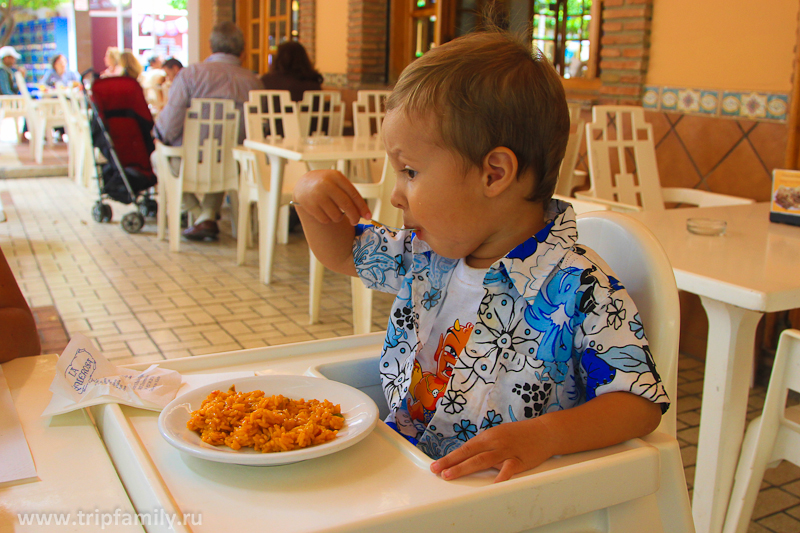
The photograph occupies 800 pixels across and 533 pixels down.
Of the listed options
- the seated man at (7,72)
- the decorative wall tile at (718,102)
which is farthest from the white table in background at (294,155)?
the seated man at (7,72)

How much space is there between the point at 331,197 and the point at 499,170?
0.79 feet

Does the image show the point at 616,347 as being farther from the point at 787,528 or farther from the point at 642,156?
the point at 642,156

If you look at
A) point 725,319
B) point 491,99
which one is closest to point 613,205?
point 725,319

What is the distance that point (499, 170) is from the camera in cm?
85

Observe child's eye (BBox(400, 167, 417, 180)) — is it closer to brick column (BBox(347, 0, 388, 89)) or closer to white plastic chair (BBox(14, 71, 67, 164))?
brick column (BBox(347, 0, 388, 89))

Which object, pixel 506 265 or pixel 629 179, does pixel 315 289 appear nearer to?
pixel 629 179

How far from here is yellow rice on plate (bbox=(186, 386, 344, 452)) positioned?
0.69 m

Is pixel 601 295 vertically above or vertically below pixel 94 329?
above

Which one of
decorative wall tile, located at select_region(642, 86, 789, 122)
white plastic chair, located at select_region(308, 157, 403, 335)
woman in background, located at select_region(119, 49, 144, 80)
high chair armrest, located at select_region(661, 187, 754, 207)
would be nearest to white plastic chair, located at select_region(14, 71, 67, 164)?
woman in background, located at select_region(119, 49, 144, 80)

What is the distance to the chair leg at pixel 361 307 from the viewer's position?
3113 millimetres

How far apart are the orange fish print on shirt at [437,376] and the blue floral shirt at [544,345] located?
0.09ft

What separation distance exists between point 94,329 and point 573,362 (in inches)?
114

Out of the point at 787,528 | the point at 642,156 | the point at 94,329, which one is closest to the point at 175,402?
the point at 787,528

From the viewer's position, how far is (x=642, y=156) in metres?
3.28
